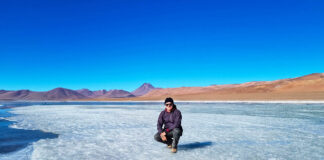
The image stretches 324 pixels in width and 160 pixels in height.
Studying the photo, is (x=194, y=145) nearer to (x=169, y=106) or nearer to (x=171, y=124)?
(x=171, y=124)

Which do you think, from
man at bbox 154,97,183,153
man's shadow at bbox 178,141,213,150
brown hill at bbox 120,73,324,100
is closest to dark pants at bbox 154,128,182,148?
man at bbox 154,97,183,153

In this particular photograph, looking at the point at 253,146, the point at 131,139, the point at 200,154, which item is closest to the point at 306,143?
the point at 253,146

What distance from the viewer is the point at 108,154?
17.9 ft

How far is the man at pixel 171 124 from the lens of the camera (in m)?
5.21

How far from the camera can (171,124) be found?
5336mm

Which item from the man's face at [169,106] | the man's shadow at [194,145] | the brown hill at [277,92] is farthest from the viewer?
the brown hill at [277,92]

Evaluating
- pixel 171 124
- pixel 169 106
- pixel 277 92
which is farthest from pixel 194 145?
pixel 277 92

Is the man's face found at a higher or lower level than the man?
higher

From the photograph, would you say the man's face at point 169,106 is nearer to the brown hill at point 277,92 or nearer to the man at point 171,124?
the man at point 171,124

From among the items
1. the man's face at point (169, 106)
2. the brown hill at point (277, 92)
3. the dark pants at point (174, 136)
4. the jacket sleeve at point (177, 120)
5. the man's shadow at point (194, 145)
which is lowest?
the man's shadow at point (194, 145)

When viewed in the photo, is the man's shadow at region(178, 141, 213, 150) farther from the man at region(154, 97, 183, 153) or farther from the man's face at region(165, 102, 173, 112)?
the man's face at region(165, 102, 173, 112)

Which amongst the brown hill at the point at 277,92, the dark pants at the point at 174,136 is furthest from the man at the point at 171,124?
the brown hill at the point at 277,92

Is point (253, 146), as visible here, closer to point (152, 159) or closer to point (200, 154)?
point (200, 154)

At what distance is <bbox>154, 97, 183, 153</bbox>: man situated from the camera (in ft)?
17.1
